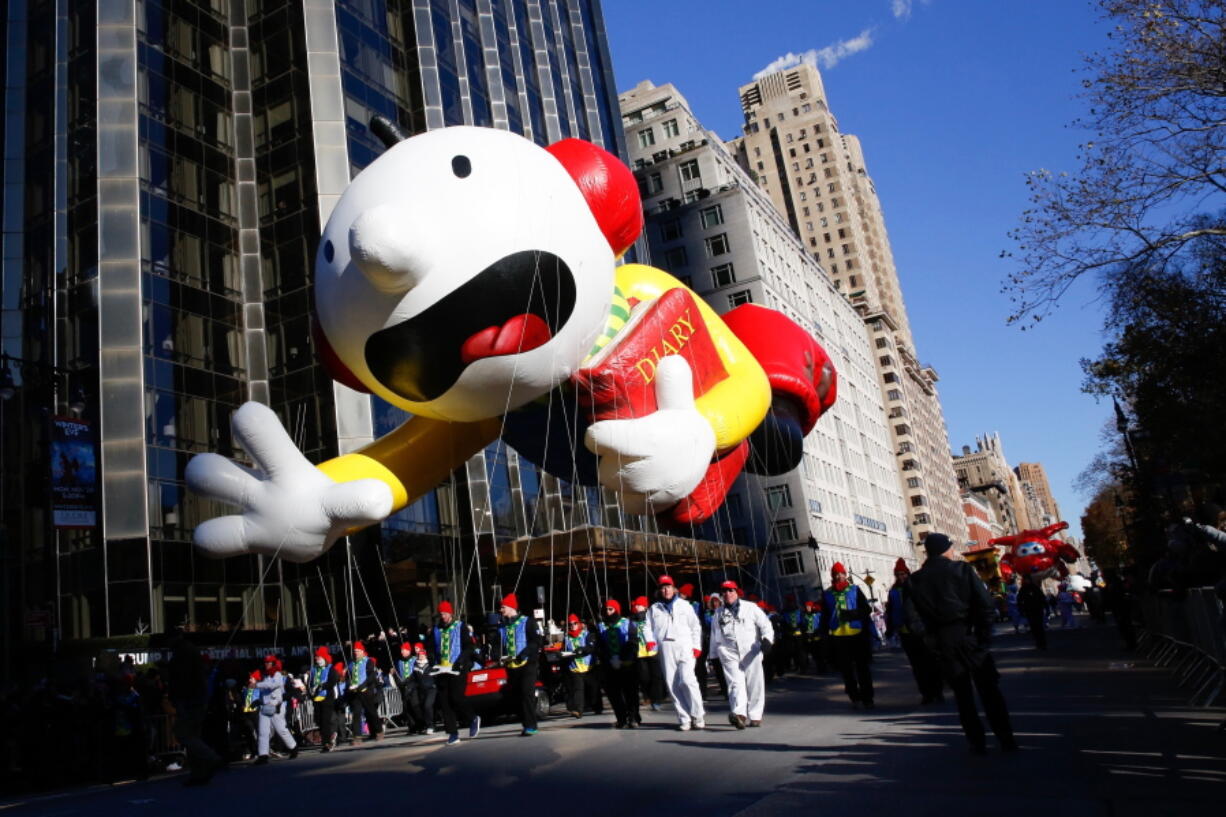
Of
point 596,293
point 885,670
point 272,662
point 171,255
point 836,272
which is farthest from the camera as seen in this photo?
point 836,272

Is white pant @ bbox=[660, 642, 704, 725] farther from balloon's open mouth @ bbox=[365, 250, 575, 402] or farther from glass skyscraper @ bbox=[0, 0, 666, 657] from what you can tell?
glass skyscraper @ bbox=[0, 0, 666, 657]

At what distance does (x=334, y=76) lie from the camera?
26.8m

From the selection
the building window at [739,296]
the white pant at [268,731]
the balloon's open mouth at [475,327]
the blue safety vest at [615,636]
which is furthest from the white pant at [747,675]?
the building window at [739,296]

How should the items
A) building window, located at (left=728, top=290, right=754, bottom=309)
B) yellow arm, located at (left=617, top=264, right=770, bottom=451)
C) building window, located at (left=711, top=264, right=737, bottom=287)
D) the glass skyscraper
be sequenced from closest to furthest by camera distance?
yellow arm, located at (left=617, top=264, right=770, bottom=451)
the glass skyscraper
building window, located at (left=728, top=290, right=754, bottom=309)
building window, located at (left=711, top=264, right=737, bottom=287)

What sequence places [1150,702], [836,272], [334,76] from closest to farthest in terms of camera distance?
[1150,702] < [334,76] < [836,272]

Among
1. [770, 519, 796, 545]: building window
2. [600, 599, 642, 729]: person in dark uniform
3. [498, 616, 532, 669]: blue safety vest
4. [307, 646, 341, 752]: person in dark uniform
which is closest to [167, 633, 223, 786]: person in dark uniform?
[498, 616, 532, 669]: blue safety vest

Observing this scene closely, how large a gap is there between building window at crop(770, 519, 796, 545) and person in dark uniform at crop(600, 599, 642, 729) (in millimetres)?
40977

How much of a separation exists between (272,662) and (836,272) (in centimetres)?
9628

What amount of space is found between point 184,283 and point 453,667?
18.0m

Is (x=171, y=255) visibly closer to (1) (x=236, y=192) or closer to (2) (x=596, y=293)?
(1) (x=236, y=192)

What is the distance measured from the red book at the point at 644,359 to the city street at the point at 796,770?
2847mm

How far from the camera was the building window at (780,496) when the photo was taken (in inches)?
1980

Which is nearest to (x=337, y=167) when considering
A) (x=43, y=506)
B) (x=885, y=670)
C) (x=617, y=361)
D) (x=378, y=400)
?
(x=378, y=400)

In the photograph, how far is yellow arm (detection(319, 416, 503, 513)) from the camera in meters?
8.16
